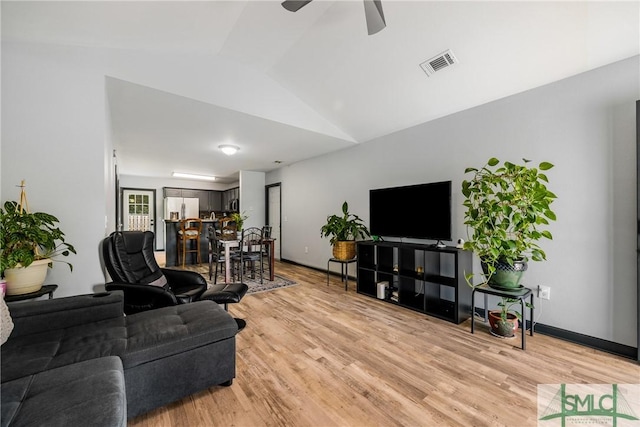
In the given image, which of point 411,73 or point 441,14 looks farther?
point 411,73

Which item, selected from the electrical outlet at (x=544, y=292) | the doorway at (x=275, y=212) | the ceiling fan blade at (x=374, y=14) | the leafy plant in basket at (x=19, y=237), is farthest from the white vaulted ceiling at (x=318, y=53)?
the doorway at (x=275, y=212)

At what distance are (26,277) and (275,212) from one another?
16.9 feet

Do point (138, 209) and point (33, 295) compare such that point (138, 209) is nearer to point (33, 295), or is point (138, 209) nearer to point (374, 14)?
point (33, 295)

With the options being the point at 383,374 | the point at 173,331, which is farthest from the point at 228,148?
the point at 383,374

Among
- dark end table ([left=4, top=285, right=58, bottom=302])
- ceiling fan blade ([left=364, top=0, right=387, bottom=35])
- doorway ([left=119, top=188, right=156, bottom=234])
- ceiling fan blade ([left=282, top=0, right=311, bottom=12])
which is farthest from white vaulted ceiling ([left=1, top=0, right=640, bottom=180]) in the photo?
doorway ([left=119, top=188, right=156, bottom=234])

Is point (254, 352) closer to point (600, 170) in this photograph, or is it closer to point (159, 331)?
point (159, 331)

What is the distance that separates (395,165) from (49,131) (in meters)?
3.82

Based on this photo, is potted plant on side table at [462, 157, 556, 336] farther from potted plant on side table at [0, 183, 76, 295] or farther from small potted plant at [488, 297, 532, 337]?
potted plant on side table at [0, 183, 76, 295]

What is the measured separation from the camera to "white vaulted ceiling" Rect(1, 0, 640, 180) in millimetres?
2031

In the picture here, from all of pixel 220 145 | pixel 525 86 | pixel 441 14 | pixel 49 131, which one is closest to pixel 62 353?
pixel 49 131

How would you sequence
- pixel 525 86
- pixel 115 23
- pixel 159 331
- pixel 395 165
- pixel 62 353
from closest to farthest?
pixel 62 353 < pixel 159 331 < pixel 115 23 < pixel 525 86 < pixel 395 165

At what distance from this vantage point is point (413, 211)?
11.2ft

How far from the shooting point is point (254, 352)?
7.29 feet
